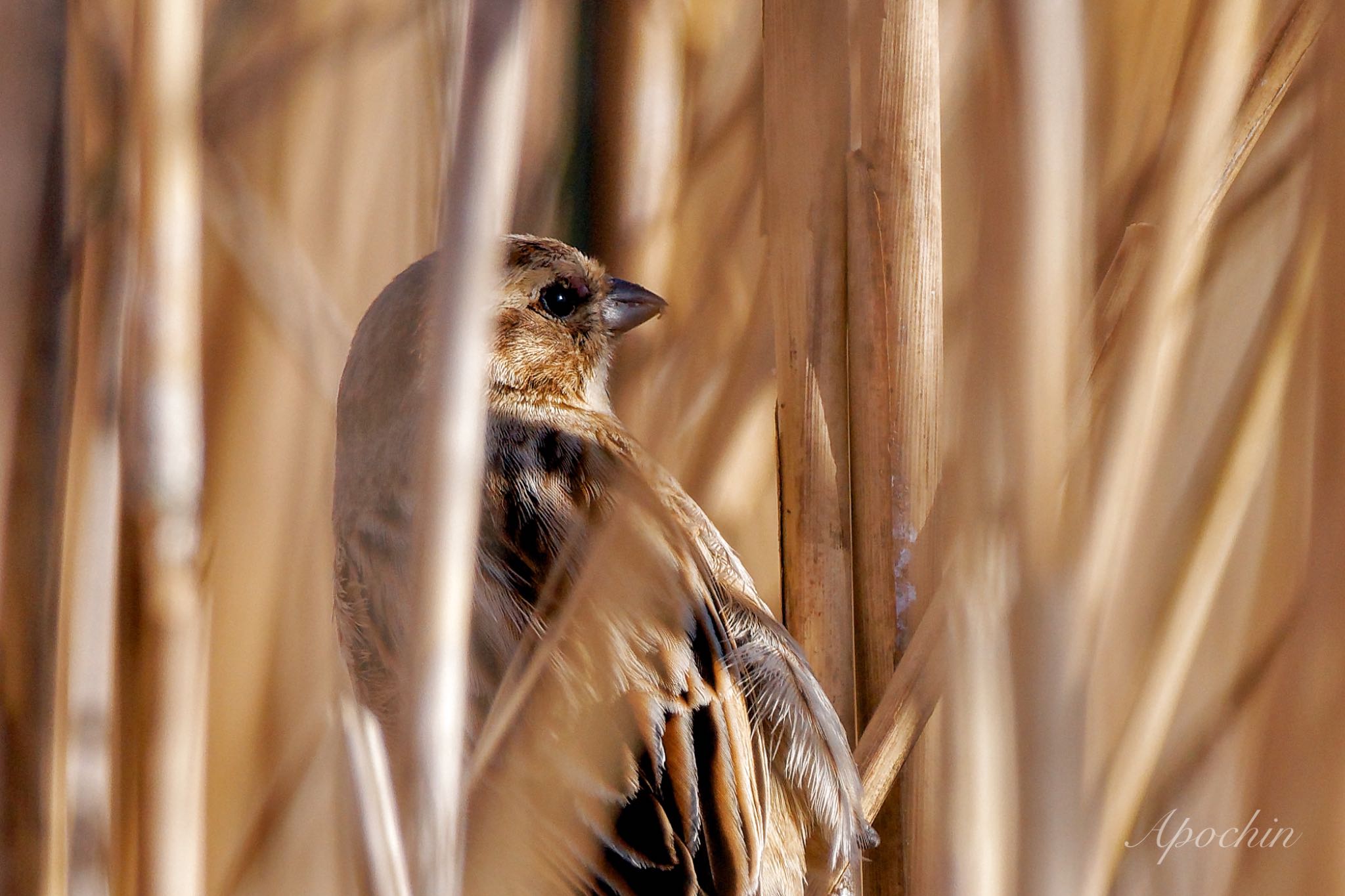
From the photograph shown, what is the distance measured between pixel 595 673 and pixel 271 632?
1.72 feet

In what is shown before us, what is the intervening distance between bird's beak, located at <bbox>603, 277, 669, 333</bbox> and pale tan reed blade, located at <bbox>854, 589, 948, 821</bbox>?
2.04 ft

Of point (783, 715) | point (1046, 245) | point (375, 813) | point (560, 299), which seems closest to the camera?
point (1046, 245)

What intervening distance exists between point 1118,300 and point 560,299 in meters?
0.81

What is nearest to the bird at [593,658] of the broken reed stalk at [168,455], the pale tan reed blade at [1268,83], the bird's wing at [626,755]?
the bird's wing at [626,755]

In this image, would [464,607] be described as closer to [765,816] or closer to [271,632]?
[765,816]

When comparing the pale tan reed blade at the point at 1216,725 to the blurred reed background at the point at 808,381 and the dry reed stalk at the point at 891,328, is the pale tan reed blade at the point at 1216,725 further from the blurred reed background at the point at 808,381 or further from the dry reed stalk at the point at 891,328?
the dry reed stalk at the point at 891,328

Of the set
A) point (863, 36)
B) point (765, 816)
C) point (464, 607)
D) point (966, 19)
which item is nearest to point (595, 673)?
point (765, 816)

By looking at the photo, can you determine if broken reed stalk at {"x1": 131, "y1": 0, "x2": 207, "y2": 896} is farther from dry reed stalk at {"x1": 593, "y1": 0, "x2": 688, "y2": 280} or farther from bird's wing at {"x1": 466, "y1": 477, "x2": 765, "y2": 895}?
dry reed stalk at {"x1": 593, "y1": 0, "x2": 688, "y2": 280}

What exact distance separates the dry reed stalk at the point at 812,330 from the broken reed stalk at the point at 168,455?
21.3 inches

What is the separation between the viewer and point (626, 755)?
3.77 feet

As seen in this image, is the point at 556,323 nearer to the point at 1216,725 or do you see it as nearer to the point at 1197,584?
the point at 1197,584

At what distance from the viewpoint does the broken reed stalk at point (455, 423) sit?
73 cm
